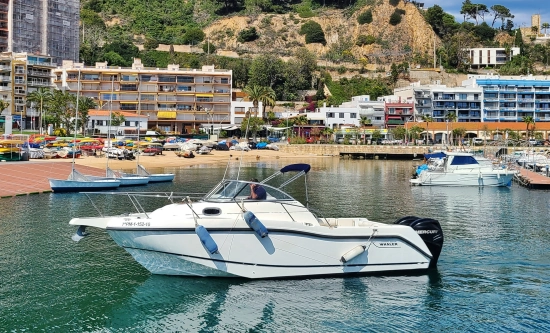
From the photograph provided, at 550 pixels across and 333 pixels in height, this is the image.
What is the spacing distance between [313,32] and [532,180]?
127243 mm

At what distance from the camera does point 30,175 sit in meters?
58.1

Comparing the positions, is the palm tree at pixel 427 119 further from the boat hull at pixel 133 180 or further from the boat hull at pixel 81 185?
the boat hull at pixel 81 185

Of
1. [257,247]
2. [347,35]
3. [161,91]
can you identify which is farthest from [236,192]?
[347,35]

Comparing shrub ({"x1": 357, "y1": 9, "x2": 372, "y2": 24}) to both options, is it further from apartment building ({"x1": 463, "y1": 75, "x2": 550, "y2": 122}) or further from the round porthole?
the round porthole

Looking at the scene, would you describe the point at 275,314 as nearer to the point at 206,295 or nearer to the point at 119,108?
the point at 206,295

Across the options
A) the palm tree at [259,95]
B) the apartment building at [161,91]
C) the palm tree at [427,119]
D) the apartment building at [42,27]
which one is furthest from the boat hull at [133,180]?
the apartment building at [42,27]

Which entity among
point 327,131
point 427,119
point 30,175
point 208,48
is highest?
point 208,48

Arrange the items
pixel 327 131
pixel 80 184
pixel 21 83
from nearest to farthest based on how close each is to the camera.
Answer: pixel 80 184
pixel 21 83
pixel 327 131

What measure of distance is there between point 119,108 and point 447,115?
71.7 m

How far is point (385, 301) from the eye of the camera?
20922 millimetres

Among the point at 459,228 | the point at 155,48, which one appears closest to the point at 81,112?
the point at 155,48

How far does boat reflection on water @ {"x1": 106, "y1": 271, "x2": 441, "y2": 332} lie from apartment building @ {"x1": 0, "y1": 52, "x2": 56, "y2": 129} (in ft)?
347

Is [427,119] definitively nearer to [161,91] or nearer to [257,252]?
[161,91]

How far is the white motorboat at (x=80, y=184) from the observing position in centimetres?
5069
